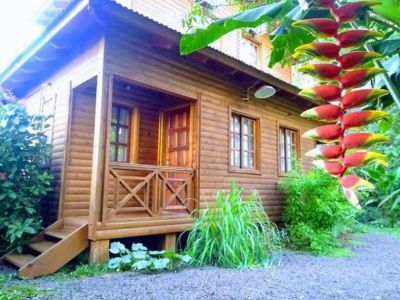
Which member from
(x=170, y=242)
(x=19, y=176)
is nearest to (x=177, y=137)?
(x=170, y=242)

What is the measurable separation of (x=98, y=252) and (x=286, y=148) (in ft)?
18.9

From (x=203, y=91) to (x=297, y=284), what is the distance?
3839 millimetres

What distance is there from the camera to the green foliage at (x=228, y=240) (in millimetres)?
4938

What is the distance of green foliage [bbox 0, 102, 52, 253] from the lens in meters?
5.03

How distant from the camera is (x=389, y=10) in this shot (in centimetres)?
71

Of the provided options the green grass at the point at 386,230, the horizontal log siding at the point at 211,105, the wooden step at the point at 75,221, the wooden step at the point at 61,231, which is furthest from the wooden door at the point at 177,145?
the green grass at the point at 386,230

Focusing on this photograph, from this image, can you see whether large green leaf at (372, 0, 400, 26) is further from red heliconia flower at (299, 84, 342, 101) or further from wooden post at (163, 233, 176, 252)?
wooden post at (163, 233, 176, 252)

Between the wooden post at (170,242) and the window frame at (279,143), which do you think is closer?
the wooden post at (170,242)

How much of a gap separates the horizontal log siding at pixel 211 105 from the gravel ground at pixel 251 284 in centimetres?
206

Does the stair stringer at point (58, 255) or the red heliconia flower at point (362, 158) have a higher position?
the red heliconia flower at point (362, 158)

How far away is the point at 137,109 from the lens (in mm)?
6887

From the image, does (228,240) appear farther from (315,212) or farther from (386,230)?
(386,230)

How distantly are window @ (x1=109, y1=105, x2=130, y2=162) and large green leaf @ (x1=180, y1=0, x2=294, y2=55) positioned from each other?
545cm

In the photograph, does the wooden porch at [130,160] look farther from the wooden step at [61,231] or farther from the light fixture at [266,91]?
the light fixture at [266,91]
